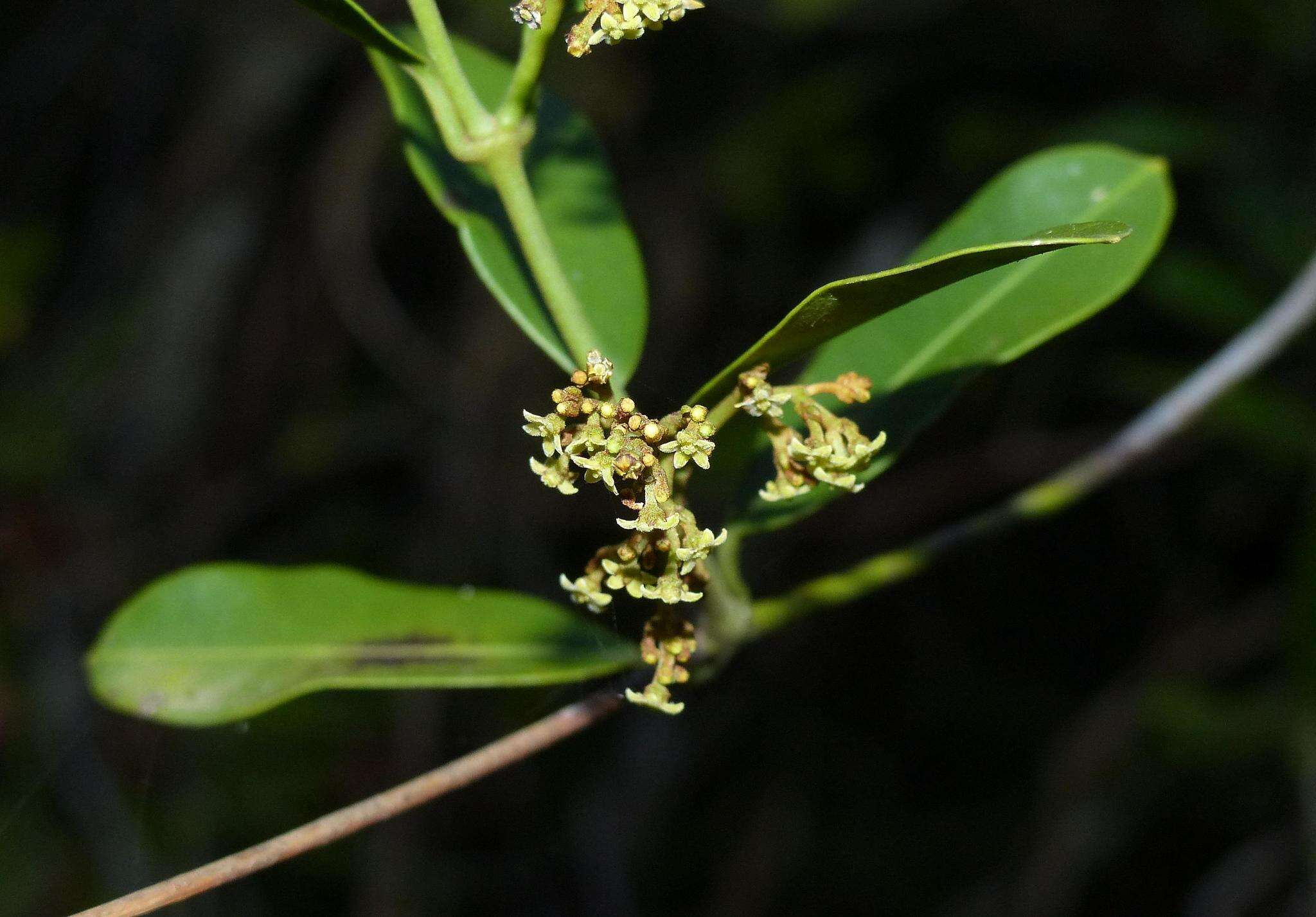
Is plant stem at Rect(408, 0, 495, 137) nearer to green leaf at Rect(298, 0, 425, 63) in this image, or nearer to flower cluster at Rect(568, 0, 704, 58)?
green leaf at Rect(298, 0, 425, 63)

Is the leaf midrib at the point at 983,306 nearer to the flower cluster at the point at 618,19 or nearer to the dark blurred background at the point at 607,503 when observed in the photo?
the flower cluster at the point at 618,19

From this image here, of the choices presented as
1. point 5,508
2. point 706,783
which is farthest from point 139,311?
point 706,783

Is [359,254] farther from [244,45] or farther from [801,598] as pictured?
[801,598]

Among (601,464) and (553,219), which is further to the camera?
(553,219)

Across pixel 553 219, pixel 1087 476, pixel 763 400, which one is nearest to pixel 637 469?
pixel 763 400

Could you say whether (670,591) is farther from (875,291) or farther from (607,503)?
(607,503)
